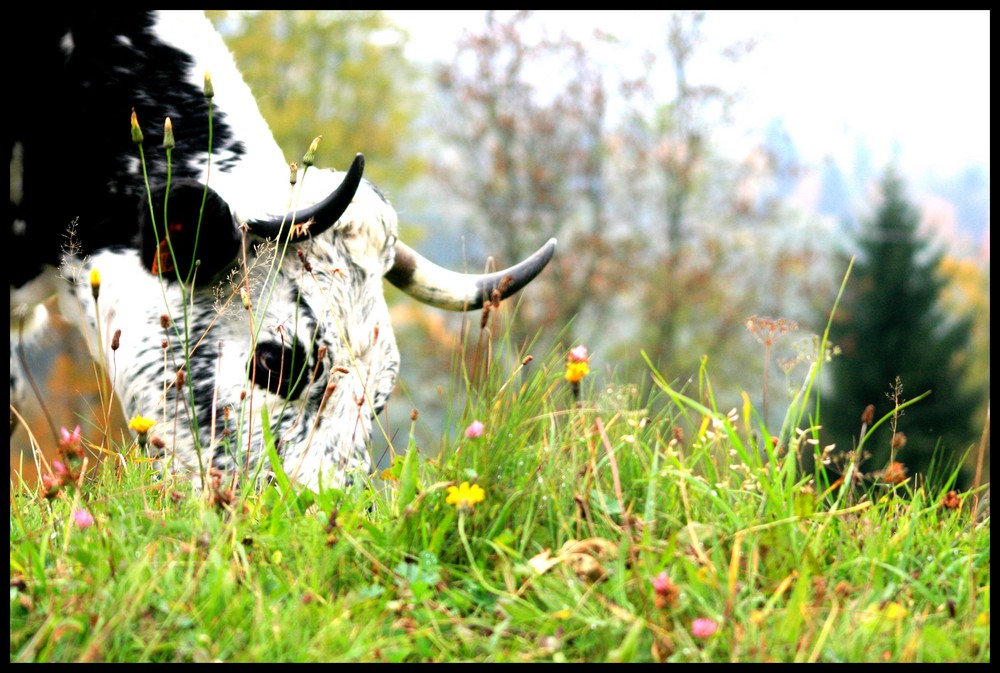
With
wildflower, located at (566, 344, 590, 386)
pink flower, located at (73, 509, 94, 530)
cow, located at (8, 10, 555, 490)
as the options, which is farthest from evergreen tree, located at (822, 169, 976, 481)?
pink flower, located at (73, 509, 94, 530)

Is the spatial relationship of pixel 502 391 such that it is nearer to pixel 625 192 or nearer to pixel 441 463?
pixel 441 463

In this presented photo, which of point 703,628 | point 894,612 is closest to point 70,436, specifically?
point 703,628

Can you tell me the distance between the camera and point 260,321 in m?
3.57

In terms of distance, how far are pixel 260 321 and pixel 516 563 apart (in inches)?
63.9

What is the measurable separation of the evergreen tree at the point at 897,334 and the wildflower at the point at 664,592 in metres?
21.6

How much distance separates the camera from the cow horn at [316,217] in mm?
3701

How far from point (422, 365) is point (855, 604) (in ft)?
82.7

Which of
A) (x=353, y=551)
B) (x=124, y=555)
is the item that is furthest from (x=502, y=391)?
(x=124, y=555)

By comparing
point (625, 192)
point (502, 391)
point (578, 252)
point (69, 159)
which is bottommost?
point (578, 252)

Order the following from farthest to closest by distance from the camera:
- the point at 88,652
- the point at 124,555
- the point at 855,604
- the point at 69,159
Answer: the point at 69,159 < the point at 124,555 < the point at 855,604 < the point at 88,652

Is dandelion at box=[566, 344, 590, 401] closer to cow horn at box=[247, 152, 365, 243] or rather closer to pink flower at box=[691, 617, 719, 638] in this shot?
pink flower at box=[691, 617, 719, 638]

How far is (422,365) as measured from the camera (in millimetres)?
27266

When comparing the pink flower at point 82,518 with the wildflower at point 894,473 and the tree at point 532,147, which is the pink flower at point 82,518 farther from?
the tree at point 532,147

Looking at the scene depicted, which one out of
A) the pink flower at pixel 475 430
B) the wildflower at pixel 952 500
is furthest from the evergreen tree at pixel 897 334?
the pink flower at pixel 475 430
